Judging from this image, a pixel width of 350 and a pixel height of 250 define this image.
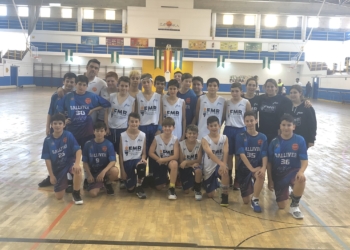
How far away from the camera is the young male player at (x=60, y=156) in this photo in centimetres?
419

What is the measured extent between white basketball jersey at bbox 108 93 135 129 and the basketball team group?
0.5 inches

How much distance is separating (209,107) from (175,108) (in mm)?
469

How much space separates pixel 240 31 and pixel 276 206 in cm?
2490

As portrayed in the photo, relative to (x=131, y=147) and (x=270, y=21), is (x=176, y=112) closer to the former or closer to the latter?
(x=131, y=147)

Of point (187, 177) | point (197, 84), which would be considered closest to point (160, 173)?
point (187, 177)

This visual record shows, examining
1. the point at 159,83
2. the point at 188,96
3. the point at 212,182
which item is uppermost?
the point at 159,83

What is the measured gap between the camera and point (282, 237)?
3.29m

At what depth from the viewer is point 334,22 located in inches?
1102

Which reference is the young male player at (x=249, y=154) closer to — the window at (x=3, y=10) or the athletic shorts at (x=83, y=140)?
the athletic shorts at (x=83, y=140)

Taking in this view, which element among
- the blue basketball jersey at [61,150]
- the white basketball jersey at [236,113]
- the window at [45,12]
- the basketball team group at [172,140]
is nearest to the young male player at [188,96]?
the basketball team group at [172,140]

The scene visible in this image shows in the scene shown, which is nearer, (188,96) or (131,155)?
(131,155)

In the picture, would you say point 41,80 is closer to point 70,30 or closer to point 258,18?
point 70,30

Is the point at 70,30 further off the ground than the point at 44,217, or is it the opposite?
the point at 70,30

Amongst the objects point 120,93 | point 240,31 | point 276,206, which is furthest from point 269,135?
point 240,31
